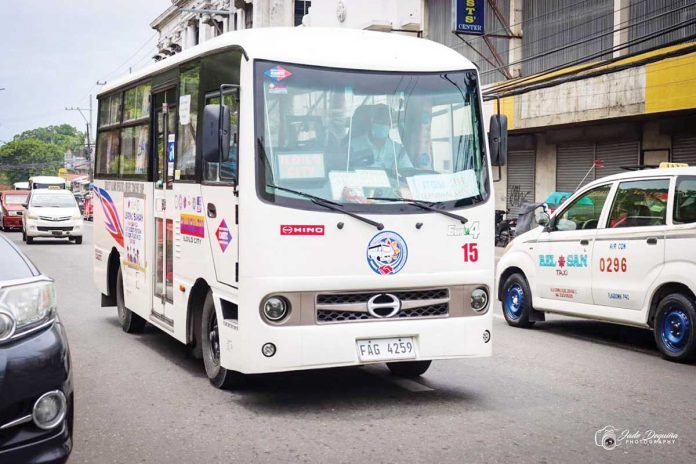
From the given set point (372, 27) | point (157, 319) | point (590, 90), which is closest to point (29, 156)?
point (372, 27)

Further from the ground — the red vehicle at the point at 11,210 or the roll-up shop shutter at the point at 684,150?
the roll-up shop shutter at the point at 684,150

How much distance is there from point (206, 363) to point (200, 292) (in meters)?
0.64

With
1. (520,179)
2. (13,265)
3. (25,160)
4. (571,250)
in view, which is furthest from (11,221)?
(25,160)

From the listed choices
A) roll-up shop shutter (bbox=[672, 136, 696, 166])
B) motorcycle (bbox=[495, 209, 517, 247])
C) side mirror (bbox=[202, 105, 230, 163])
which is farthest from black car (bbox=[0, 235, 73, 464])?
motorcycle (bbox=[495, 209, 517, 247])

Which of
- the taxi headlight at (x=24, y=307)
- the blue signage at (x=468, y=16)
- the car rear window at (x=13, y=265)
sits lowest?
the taxi headlight at (x=24, y=307)

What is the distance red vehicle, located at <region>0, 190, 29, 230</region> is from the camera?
38344mm

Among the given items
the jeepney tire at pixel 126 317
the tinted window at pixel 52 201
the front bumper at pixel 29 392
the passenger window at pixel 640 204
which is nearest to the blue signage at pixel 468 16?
the tinted window at pixel 52 201

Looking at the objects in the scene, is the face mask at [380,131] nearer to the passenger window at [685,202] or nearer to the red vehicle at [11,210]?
the passenger window at [685,202]

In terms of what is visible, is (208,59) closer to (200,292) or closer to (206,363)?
(200,292)

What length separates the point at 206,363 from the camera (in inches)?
310

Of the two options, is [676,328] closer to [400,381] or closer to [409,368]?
[409,368]

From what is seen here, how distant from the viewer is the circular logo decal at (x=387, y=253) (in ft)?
22.7

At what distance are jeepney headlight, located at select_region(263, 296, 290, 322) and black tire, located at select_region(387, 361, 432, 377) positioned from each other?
6.08 feet

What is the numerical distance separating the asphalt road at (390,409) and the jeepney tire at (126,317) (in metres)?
0.60
